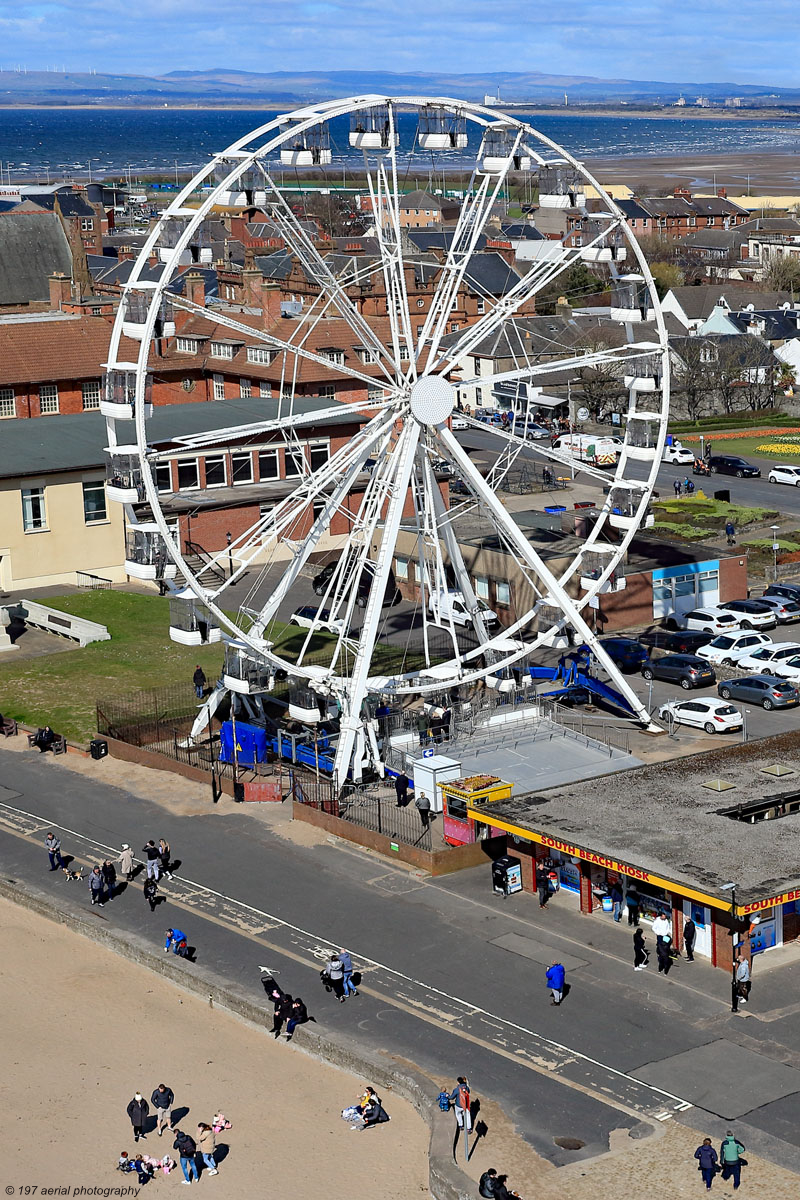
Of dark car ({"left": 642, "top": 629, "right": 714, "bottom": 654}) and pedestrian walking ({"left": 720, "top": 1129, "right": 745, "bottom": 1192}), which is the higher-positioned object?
dark car ({"left": 642, "top": 629, "right": 714, "bottom": 654})

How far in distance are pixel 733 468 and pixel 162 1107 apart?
7569 centimetres

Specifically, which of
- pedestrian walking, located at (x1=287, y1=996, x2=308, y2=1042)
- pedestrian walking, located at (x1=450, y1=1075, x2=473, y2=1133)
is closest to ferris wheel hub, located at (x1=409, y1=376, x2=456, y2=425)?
pedestrian walking, located at (x1=287, y1=996, x2=308, y2=1042)

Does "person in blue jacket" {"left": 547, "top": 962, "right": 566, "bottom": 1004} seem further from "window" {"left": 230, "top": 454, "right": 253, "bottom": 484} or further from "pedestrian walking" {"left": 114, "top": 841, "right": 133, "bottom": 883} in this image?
"window" {"left": 230, "top": 454, "right": 253, "bottom": 484}

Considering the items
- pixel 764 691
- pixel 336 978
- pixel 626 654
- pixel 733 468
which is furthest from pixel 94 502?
pixel 336 978

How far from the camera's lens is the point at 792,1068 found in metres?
35.1

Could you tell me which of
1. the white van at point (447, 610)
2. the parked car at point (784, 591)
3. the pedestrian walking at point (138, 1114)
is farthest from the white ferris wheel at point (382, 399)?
the parked car at point (784, 591)

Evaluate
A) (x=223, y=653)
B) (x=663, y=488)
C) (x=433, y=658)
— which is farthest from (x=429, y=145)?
(x=663, y=488)

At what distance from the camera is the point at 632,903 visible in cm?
4216

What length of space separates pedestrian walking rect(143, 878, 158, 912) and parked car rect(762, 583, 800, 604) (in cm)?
3596

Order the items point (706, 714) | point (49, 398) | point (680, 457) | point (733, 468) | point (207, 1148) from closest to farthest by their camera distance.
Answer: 1. point (207, 1148)
2. point (706, 714)
3. point (49, 398)
4. point (733, 468)
5. point (680, 457)

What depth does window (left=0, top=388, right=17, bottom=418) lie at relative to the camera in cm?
8719

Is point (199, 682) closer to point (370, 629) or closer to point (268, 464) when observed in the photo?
point (370, 629)

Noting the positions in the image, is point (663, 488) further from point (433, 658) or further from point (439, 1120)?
point (439, 1120)

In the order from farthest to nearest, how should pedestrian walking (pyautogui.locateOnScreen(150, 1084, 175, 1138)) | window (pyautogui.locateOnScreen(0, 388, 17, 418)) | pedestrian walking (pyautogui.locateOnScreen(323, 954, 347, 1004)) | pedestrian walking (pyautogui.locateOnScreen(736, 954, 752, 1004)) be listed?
window (pyautogui.locateOnScreen(0, 388, 17, 418)), pedestrian walking (pyautogui.locateOnScreen(323, 954, 347, 1004)), pedestrian walking (pyautogui.locateOnScreen(736, 954, 752, 1004)), pedestrian walking (pyautogui.locateOnScreen(150, 1084, 175, 1138))
